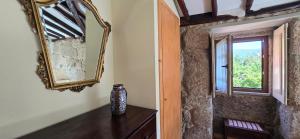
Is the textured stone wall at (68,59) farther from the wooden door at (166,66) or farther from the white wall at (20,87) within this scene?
the wooden door at (166,66)

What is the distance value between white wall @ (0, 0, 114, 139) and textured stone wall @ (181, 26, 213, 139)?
1.94 metres

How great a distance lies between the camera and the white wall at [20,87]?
0.75 meters

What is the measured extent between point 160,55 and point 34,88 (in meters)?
1.01

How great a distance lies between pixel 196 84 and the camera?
2.44 metres

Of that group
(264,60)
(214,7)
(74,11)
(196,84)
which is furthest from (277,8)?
(74,11)

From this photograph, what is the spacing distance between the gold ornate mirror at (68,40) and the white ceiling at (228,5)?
1.39m

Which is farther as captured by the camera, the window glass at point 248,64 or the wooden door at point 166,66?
the window glass at point 248,64

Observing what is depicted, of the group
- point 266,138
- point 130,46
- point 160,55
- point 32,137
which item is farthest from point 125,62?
point 266,138

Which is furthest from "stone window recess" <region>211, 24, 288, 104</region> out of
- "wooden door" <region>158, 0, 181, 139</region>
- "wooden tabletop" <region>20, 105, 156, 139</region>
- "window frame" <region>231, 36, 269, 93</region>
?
"wooden tabletop" <region>20, 105, 156, 139</region>

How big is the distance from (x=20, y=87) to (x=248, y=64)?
340cm

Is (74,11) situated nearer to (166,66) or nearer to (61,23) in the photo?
(61,23)

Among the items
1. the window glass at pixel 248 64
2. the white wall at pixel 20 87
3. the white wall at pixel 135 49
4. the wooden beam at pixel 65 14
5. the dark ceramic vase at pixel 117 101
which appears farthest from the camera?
the window glass at pixel 248 64

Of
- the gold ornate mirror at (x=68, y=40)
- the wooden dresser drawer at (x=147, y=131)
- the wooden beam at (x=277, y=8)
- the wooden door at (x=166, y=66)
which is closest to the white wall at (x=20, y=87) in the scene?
the gold ornate mirror at (x=68, y=40)

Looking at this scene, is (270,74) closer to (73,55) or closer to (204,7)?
(204,7)
